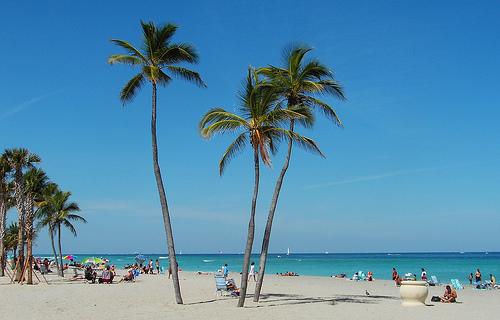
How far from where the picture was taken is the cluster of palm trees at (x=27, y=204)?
27.8 metres

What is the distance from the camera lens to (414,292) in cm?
1742

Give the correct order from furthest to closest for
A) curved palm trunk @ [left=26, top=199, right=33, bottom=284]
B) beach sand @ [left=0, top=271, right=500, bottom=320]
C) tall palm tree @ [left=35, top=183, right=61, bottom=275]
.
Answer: tall palm tree @ [left=35, top=183, right=61, bottom=275], curved palm trunk @ [left=26, top=199, right=33, bottom=284], beach sand @ [left=0, top=271, right=500, bottom=320]

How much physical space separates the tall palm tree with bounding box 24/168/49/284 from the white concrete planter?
739 inches

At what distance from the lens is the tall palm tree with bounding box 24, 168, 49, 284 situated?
27711 millimetres

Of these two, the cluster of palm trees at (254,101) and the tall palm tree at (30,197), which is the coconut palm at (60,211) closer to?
the tall palm tree at (30,197)

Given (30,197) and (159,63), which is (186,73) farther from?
(30,197)

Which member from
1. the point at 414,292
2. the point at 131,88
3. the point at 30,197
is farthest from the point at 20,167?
the point at 414,292

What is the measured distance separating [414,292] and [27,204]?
20.2 m

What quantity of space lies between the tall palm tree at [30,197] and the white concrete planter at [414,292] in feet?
61.6

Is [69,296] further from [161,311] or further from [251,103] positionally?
[251,103]

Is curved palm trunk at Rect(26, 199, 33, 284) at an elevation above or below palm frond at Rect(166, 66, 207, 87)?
below

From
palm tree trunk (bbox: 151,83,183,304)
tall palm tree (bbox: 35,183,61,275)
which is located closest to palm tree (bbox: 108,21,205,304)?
palm tree trunk (bbox: 151,83,183,304)

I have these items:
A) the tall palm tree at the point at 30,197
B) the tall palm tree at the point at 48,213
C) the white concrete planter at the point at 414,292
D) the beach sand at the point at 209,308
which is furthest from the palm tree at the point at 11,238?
the white concrete planter at the point at 414,292

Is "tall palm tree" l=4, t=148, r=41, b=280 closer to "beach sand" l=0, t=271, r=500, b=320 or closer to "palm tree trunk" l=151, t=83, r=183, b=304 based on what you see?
"beach sand" l=0, t=271, r=500, b=320
